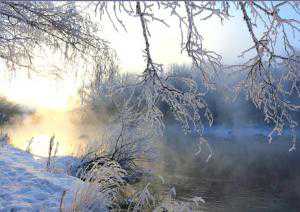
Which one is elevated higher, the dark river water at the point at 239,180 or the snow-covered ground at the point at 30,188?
the snow-covered ground at the point at 30,188

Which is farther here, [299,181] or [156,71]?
[299,181]

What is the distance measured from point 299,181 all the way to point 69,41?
13.6 metres

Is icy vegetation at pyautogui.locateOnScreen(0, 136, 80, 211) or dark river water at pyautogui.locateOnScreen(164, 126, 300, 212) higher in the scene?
icy vegetation at pyautogui.locateOnScreen(0, 136, 80, 211)

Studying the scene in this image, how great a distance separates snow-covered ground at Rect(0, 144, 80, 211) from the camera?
22.8 feet

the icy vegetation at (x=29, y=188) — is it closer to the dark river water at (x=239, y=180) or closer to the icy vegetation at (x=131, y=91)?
the icy vegetation at (x=131, y=91)

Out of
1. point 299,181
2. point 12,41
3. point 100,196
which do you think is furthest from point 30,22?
point 299,181

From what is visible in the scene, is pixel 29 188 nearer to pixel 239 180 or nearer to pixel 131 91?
pixel 131 91

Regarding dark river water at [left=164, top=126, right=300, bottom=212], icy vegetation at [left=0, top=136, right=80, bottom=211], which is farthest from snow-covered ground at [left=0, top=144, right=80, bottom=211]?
dark river water at [left=164, top=126, right=300, bottom=212]

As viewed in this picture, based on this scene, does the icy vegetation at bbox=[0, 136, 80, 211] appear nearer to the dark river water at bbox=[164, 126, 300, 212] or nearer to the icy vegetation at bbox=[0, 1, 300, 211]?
the icy vegetation at bbox=[0, 1, 300, 211]

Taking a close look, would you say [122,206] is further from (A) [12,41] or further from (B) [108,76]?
(A) [12,41]

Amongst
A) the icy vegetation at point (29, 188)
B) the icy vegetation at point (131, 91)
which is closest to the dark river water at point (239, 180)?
the icy vegetation at point (131, 91)

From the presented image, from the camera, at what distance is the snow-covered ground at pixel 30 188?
6.94 meters

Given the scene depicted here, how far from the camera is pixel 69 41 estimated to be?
22.9 ft

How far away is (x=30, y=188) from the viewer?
7.74m
